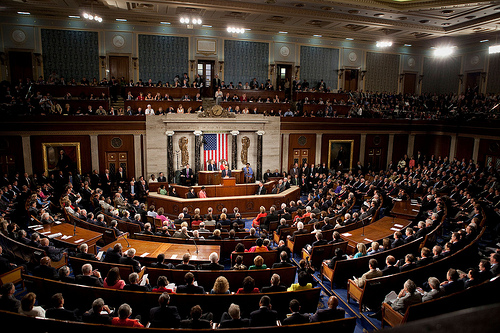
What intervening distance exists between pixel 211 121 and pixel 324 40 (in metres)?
12.1

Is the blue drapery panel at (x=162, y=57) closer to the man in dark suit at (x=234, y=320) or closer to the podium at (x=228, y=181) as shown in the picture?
the podium at (x=228, y=181)

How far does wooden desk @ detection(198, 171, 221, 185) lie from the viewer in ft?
50.1

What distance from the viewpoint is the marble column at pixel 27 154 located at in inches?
584

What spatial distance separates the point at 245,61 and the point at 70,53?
10790 millimetres

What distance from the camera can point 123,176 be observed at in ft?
53.3

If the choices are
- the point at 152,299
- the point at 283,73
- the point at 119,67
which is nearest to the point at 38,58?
the point at 119,67

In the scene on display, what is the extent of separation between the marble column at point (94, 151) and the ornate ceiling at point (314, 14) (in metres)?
7.03

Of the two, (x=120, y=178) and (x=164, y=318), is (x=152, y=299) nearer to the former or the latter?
(x=164, y=318)

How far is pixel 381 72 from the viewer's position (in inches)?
969

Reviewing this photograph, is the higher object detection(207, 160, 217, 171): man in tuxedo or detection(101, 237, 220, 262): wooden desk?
detection(207, 160, 217, 171): man in tuxedo

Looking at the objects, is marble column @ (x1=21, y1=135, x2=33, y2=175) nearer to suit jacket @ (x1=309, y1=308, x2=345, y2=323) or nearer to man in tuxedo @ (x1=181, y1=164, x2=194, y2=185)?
man in tuxedo @ (x1=181, y1=164, x2=194, y2=185)

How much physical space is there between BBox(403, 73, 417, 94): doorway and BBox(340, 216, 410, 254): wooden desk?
18.8 metres

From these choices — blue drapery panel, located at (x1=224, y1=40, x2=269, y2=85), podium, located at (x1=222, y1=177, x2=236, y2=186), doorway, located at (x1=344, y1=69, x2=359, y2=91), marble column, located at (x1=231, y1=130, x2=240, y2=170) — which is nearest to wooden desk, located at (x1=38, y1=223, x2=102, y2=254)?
podium, located at (x1=222, y1=177, x2=236, y2=186)

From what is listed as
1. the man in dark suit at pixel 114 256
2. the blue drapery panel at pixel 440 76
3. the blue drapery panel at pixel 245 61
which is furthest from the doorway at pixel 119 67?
the blue drapery panel at pixel 440 76
